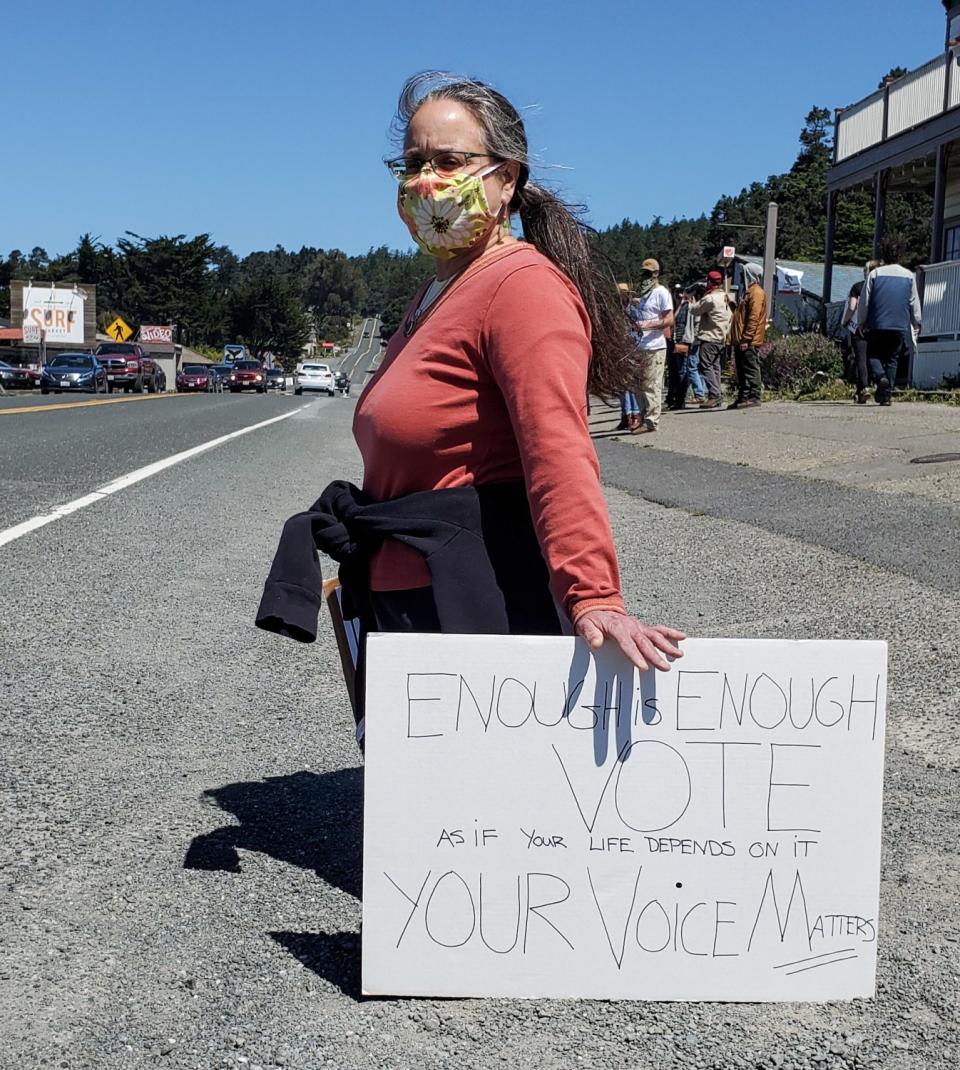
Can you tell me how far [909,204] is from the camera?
89.1 meters

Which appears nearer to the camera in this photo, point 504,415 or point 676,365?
point 504,415

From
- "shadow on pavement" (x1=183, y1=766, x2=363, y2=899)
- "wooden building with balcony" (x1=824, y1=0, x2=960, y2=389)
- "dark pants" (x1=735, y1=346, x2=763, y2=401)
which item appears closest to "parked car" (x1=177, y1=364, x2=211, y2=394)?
"wooden building with balcony" (x1=824, y1=0, x2=960, y2=389)

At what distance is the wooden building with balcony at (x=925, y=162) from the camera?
19344 millimetres

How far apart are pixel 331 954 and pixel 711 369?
16.8m

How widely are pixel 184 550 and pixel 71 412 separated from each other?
653 inches

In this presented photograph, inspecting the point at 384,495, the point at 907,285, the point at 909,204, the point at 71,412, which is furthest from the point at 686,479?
the point at 909,204

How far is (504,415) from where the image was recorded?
8.86 feet

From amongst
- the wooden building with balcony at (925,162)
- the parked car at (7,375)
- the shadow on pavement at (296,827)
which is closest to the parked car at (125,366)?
the parked car at (7,375)

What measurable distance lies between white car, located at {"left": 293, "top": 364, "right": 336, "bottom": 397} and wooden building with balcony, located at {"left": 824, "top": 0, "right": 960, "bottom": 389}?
43140 mm

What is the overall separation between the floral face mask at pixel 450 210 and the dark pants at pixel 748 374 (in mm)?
15228

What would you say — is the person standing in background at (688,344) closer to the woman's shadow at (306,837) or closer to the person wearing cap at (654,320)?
the person wearing cap at (654,320)

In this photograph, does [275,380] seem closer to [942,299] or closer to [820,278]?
[820,278]

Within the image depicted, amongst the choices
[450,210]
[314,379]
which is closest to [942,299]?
[450,210]

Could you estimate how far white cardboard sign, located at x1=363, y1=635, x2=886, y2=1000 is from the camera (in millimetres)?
2545
